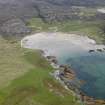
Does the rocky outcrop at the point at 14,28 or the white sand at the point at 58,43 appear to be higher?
the white sand at the point at 58,43

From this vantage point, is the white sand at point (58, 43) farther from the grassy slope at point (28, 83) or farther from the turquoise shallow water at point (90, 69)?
the grassy slope at point (28, 83)

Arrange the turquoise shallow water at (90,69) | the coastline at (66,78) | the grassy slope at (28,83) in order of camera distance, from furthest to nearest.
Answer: the turquoise shallow water at (90,69) → the coastline at (66,78) → the grassy slope at (28,83)

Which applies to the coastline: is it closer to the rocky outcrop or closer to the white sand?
the white sand

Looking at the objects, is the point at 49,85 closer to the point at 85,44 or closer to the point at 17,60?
the point at 17,60

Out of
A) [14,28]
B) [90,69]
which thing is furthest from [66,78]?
[14,28]

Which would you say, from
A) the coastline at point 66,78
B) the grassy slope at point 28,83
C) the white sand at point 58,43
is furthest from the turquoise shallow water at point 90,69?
the grassy slope at point 28,83

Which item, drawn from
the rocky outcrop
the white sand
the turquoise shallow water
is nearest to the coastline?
the turquoise shallow water

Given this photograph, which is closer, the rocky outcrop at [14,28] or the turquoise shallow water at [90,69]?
the turquoise shallow water at [90,69]

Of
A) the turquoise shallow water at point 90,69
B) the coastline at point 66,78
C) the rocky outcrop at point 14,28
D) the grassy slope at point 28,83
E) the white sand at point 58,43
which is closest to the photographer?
the grassy slope at point 28,83
